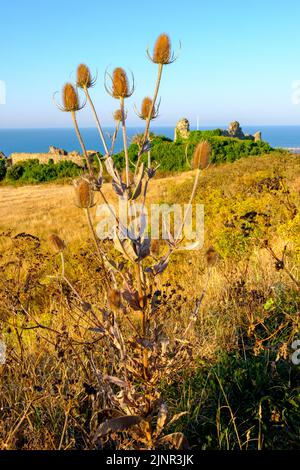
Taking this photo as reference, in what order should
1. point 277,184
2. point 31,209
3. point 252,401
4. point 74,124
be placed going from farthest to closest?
point 31,209, point 277,184, point 252,401, point 74,124

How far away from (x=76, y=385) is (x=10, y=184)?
38.3 m

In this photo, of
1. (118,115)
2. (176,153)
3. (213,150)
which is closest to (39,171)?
(176,153)

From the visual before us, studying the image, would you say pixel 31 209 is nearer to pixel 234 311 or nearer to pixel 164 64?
pixel 234 311

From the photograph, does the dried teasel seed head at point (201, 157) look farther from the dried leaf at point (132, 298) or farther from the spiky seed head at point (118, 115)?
the dried leaf at point (132, 298)

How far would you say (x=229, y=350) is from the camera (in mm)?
3217

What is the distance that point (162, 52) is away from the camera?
178 cm

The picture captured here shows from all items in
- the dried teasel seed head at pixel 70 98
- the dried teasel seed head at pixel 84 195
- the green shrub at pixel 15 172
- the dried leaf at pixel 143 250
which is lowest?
the green shrub at pixel 15 172

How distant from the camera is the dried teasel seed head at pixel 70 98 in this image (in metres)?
1.87

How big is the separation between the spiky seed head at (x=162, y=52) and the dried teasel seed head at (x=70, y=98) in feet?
1.18

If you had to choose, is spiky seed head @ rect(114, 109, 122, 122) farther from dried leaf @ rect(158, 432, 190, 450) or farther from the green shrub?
the green shrub

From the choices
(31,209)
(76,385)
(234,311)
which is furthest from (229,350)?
(31,209)

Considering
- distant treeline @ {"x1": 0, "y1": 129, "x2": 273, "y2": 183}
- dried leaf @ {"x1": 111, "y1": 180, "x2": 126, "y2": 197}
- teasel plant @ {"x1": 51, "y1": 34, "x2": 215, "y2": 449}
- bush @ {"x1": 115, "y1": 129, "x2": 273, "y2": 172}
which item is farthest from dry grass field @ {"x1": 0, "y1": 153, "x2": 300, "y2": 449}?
bush @ {"x1": 115, "y1": 129, "x2": 273, "y2": 172}

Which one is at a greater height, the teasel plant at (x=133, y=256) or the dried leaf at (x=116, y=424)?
the teasel plant at (x=133, y=256)

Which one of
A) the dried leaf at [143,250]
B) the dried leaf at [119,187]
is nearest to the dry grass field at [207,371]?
the dried leaf at [119,187]
